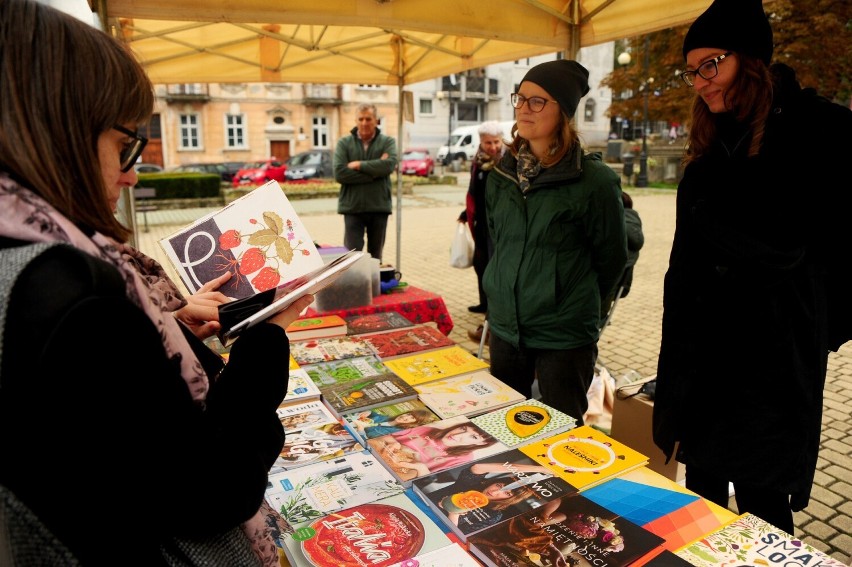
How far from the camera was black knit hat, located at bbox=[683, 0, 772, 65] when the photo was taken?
168 centimetres

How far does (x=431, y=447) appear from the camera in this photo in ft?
5.16

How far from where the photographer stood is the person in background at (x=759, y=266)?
5.35 ft

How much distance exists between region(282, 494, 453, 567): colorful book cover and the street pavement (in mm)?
1098

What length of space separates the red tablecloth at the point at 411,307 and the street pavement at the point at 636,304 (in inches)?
50.1

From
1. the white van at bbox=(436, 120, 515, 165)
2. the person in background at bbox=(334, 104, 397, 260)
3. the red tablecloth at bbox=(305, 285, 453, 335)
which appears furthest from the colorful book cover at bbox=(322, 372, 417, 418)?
the white van at bbox=(436, 120, 515, 165)

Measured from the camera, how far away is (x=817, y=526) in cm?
262

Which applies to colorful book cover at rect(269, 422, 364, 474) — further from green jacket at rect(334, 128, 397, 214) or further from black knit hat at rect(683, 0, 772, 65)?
green jacket at rect(334, 128, 397, 214)

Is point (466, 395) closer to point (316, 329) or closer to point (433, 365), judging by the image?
point (433, 365)

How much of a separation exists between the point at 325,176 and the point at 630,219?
69.0 ft

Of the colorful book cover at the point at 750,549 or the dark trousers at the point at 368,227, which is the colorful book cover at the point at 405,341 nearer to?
Answer: the colorful book cover at the point at 750,549

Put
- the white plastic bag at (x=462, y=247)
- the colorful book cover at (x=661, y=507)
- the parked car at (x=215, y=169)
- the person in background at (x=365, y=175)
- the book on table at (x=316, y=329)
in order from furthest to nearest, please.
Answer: the parked car at (x=215, y=169)
the person in background at (x=365, y=175)
the white plastic bag at (x=462, y=247)
the book on table at (x=316, y=329)
the colorful book cover at (x=661, y=507)

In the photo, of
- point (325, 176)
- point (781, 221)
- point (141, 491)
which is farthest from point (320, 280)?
point (325, 176)

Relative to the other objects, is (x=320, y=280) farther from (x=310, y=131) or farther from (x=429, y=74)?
(x=310, y=131)

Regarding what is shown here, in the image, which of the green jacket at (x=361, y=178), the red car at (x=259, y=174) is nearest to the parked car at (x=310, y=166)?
the red car at (x=259, y=174)
